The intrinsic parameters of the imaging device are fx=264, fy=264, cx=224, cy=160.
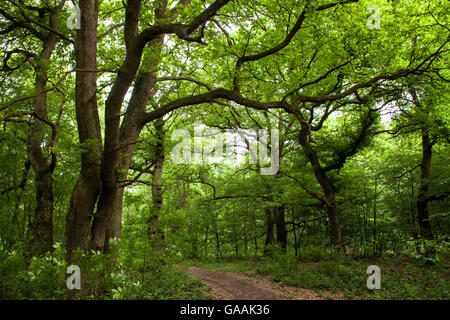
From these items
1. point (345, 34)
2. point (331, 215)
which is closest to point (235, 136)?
point (331, 215)

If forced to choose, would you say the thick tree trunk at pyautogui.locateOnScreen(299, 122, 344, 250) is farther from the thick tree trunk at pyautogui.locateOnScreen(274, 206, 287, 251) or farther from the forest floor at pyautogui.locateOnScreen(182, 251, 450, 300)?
the thick tree trunk at pyautogui.locateOnScreen(274, 206, 287, 251)

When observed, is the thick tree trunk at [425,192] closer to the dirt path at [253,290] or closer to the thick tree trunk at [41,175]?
the dirt path at [253,290]

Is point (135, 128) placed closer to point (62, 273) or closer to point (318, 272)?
point (62, 273)

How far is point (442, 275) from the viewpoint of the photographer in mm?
8320

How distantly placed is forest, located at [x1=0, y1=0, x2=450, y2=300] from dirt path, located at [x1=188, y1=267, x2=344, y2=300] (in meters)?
0.08

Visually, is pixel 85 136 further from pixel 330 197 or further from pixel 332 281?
pixel 330 197

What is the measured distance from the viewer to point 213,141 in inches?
581

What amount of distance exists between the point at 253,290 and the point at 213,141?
8.39m

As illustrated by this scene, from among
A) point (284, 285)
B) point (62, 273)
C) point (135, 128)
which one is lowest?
point (284, 285)

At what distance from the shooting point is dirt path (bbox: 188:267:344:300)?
7.39m

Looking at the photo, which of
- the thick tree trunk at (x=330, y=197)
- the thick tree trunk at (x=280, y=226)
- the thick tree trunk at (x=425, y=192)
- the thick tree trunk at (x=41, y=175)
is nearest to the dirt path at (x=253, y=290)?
the thick tree trunk at (x=330, y=197)

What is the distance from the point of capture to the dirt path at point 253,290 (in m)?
7.39

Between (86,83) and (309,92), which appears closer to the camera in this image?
(86,83)
